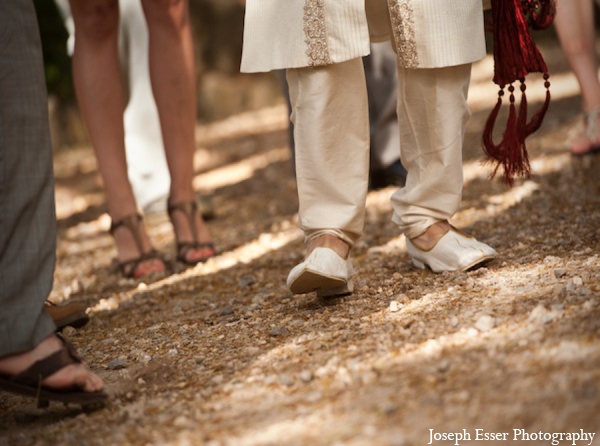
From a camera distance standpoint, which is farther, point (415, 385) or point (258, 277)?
point (258, 277)

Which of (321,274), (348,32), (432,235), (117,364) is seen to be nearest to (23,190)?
(117,364)

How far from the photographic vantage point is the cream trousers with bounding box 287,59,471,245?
75.3 inches

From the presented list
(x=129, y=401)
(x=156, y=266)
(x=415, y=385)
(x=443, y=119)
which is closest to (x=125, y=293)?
(x=156, y=266)

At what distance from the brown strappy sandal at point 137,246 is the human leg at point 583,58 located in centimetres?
164

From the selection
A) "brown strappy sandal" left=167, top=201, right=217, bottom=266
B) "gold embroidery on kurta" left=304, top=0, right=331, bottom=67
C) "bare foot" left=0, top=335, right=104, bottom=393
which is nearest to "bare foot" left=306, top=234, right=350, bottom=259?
"gold embroidery on kurta" left=304, top=0, right=331, bottom=67

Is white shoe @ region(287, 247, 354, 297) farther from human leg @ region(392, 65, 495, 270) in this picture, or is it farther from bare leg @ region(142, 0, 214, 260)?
bare leg @ region(142, 0, 214, 260)

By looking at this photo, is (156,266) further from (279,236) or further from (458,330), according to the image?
(458,330)

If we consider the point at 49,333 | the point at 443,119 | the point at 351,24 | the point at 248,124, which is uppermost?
the point at 351,24

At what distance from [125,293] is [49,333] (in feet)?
Answer: 3.12

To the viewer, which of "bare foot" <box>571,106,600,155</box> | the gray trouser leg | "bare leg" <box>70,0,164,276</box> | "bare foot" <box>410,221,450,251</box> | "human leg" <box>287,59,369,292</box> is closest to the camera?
the gray trouser leg

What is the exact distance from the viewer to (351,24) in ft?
6.04

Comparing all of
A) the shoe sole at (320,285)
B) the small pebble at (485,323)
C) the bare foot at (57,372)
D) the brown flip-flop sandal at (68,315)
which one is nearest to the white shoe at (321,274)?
the shoe sole at (320,285)

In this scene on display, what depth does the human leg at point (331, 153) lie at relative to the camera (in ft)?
6.24

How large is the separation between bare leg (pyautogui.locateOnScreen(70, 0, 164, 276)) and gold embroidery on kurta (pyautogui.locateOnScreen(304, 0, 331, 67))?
90 cm
